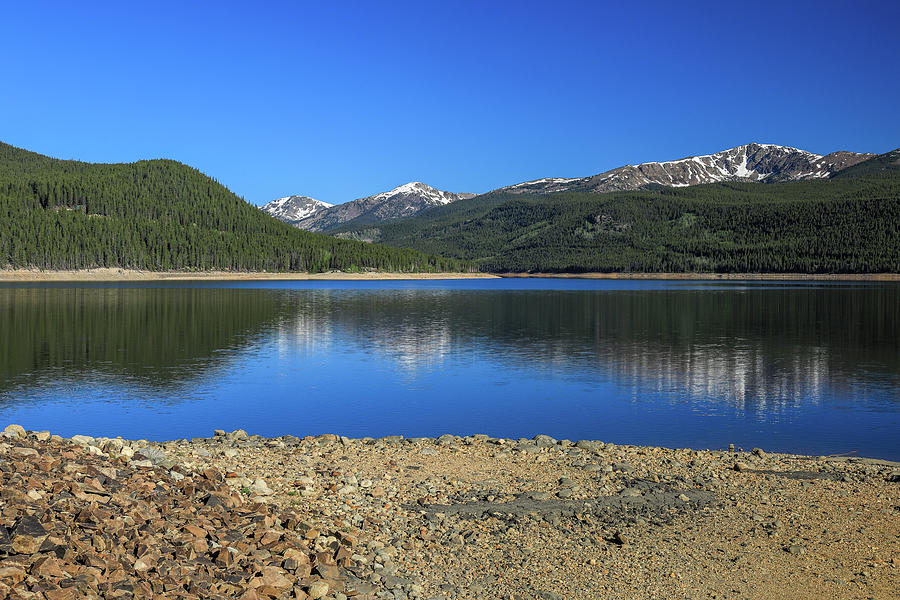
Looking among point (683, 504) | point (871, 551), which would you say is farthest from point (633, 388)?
point (871, 551)

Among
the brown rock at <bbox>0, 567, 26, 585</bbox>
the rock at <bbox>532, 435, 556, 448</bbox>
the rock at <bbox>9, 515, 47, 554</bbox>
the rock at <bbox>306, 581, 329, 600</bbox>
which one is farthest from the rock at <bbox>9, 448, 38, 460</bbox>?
the rock at <bbox>532, 435, 556, 448</bbox>

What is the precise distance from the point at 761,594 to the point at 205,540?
8.44 metres

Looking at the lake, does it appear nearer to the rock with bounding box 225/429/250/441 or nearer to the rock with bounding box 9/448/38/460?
Result: the rock with bounding box 225/429/250/441

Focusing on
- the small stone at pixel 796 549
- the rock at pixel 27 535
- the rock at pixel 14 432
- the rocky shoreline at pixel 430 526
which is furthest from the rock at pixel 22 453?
the small stone at pixel 796 549

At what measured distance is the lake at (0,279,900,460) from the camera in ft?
77.2

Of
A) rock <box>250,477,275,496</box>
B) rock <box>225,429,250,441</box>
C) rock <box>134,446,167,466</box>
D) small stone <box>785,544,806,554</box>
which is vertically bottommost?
small stone <box>785,544,806,554</box>

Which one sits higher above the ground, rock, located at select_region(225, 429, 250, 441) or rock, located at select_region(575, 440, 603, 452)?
rock, located at select_region(225, 429, 250, 441)

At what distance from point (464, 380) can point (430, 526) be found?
2042 centimetres

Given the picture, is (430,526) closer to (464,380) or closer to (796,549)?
(796,549)

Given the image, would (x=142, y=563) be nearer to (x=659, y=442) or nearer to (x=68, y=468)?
(x=68, y=468)

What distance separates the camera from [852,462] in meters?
18.2

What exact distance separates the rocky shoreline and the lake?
19.2ft

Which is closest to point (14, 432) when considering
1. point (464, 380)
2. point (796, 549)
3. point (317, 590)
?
point (317, 590)

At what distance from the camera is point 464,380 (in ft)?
109
